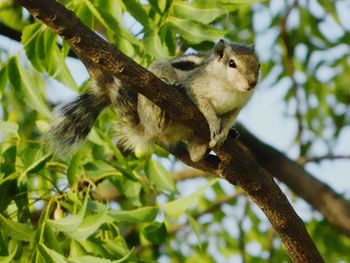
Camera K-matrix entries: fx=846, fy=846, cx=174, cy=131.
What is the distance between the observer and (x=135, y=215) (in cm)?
366

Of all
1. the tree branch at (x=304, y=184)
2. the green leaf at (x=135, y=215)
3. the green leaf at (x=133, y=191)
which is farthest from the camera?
the tree branch at (x=304, y=184)

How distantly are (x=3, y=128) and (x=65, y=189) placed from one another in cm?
41

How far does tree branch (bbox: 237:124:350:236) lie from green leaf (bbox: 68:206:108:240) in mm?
2232

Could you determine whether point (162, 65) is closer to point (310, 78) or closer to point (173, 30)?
point (173, 30)

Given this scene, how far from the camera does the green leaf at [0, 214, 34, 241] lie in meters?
3.65

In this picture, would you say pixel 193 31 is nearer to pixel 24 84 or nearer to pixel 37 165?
pixel 24 84

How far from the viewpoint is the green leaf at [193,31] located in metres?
3.87

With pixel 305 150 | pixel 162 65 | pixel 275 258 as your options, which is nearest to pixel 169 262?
pixel 275 258

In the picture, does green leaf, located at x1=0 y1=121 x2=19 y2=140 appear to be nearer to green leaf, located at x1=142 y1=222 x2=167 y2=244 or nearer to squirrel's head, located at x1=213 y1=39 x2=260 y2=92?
green leaf, located at x1=142 y1=222 x2=167 y2=244

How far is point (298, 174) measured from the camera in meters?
5.44

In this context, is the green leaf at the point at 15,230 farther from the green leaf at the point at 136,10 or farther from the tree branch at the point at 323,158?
the tree branch at the point at 323,158

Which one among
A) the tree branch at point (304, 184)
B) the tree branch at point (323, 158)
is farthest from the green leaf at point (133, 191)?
the tree branch at point (323, 158)

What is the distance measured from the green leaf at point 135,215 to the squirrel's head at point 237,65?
2.29 feet

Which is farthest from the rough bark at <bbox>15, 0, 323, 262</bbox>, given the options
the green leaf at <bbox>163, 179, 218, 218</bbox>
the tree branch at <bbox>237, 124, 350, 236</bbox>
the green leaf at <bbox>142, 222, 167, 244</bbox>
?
the tree branch at <bbox>237, 124, 350, 236</bbox>
